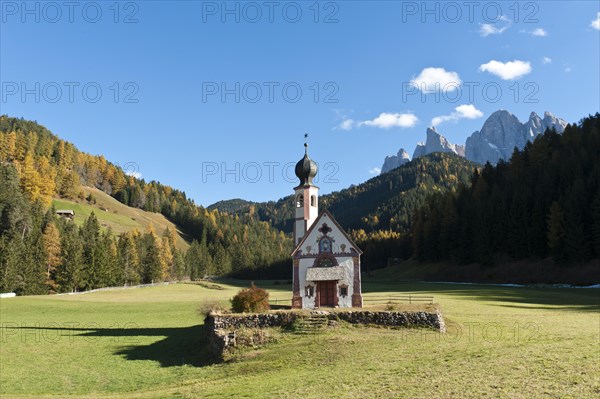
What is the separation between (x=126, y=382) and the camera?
2809cm

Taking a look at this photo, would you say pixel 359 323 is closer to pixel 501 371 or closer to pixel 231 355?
pixel 231 355

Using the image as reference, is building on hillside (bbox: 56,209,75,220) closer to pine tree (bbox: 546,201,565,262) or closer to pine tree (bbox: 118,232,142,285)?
pine tree (bbox: 118,232,142,285)

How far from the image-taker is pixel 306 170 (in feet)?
152

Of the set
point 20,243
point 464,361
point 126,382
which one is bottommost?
point 126,382

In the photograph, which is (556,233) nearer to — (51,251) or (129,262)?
(129,262)

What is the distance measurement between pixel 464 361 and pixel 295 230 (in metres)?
24.6

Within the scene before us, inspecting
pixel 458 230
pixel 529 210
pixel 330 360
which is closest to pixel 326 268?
→ pixel 330 360

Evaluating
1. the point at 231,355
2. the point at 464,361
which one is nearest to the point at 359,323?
the point at 231,355

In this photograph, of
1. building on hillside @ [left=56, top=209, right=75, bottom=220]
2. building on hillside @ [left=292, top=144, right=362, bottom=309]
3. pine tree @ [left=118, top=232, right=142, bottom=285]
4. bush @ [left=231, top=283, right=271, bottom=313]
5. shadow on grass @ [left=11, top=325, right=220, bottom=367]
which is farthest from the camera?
building on hillside @ [left=56, top=209, right=75, bottom=220]

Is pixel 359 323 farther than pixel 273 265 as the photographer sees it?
No

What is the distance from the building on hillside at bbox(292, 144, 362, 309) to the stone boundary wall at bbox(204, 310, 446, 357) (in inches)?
206

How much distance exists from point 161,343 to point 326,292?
14.4 metres

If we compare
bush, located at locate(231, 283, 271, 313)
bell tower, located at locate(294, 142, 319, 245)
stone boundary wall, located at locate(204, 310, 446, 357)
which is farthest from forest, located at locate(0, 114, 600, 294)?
stone boundary wall, located at locate(204, 310, 446, 357)

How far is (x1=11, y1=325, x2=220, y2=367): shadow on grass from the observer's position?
109ft
